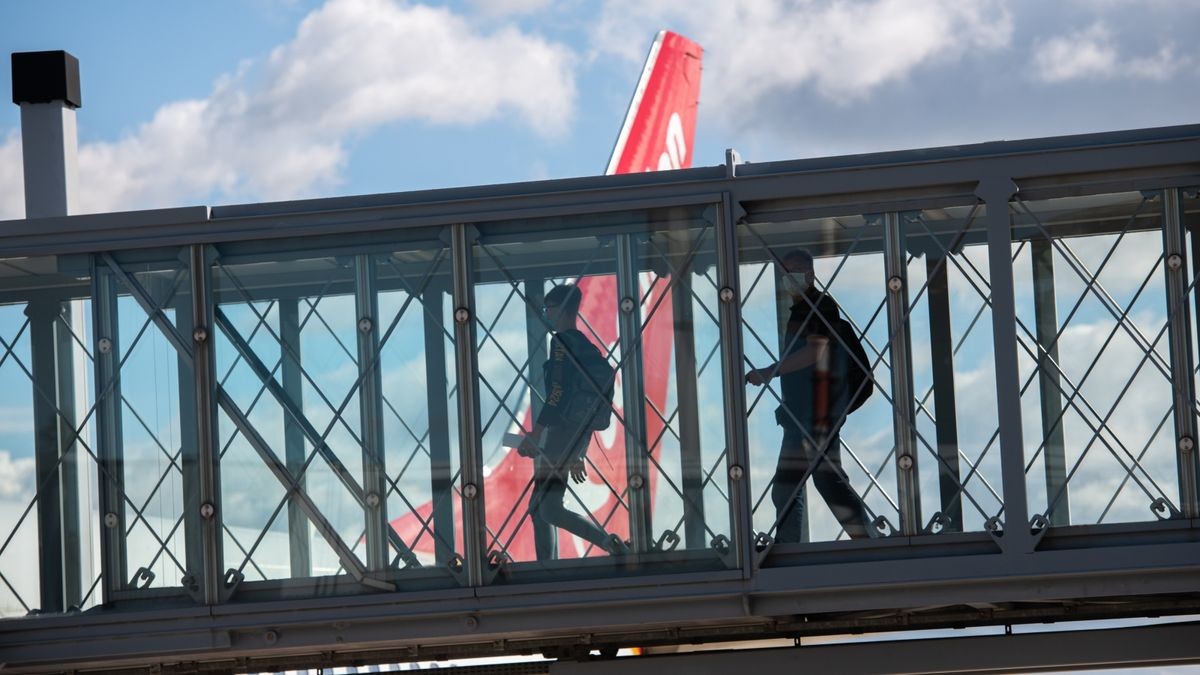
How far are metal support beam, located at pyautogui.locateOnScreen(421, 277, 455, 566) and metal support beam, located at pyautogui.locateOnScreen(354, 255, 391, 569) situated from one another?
369 millimetres

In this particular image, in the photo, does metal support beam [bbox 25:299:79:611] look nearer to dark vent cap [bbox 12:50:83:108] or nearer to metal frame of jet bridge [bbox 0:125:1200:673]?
metal frame of jet bridge [bbox 0:125:1200:673]

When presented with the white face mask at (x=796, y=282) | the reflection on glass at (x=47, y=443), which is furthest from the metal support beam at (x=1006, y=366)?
the reflection on glass at (x=47, y=443)

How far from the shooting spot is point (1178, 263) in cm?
1023

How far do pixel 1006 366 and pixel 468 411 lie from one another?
3906mm

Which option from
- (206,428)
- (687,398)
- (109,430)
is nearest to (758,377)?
(687,398)

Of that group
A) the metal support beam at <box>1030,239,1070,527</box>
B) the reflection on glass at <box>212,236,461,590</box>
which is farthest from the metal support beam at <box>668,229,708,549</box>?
the metal support beam at <box>1030,239,1070,527</box>

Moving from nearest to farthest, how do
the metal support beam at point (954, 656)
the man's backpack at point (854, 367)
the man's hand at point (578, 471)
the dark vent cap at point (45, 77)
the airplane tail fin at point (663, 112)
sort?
the man's backpack at point (854, 367) → the man's hand at point (578, 471) → the metal support beam at point (954, 656) → the dark vent cap at point (45, 77) → the airplane tail fin at point (663, 112)

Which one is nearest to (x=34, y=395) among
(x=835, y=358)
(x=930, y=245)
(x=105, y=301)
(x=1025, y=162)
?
(x=105, y=301)

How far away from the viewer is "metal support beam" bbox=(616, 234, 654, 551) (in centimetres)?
1041

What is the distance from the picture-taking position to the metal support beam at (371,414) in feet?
34.8

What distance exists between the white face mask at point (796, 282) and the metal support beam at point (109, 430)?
16.6 feet

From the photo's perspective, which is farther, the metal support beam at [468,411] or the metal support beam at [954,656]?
the metal support beam at [954,656]

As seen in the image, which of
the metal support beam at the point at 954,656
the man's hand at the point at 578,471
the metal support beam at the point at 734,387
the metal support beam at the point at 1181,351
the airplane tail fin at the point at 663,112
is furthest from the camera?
the airplane tail fin at the point at 663,112

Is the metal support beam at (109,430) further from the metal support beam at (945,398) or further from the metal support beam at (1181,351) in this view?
the metal support beam at (1181,351)
